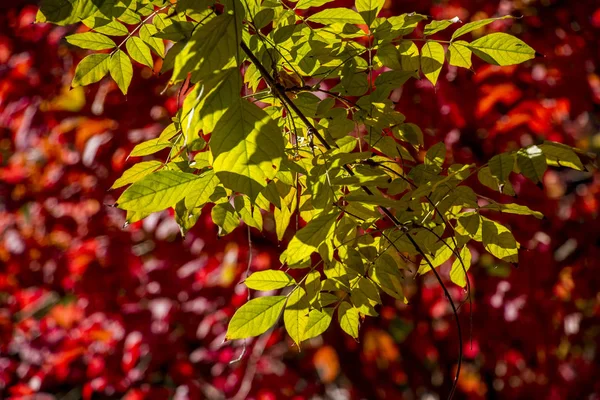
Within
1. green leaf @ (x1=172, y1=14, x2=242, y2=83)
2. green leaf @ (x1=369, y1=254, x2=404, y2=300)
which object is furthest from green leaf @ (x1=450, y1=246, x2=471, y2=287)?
green leaf @ (x1=172, y1=14, x2=242, y2=83)

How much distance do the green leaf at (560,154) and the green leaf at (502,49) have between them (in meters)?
0.16

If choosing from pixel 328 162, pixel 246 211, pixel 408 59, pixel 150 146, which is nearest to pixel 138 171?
pixel 150 146

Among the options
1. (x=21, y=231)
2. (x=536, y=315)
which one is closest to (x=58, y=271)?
(x=21, y=231)

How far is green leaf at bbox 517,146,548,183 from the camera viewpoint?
494 mm

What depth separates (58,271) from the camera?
2344mm

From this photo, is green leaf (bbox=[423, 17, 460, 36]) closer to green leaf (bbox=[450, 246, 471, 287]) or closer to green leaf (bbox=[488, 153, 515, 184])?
green leaf (bbox=[488, 153, 515, 184])

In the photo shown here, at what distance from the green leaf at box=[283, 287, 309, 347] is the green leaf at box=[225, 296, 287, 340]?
1 cm

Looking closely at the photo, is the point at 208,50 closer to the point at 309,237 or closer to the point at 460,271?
the point at 309,237

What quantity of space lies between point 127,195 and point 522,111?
1.65 metres

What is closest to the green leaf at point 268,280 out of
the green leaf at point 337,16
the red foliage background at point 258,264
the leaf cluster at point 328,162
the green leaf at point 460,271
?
the leaf cluster at point 328,162

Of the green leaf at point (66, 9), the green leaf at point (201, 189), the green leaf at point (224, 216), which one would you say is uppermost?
the green leaf at point (66, 9)

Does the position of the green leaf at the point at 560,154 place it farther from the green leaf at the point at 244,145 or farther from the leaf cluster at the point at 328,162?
the green leaf at the point at 244,145

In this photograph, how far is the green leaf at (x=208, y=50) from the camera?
Result: 415mm

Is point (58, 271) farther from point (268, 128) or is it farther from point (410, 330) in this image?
point (268, 128)
